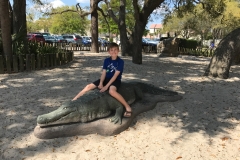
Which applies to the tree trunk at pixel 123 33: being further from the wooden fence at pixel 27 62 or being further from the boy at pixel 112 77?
the boy at pixel 112 77

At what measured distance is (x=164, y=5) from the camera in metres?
16.4

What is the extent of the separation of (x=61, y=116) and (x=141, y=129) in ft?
Answer: 4.83

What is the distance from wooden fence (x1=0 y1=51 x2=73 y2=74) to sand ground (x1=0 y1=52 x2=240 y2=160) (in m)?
1.41

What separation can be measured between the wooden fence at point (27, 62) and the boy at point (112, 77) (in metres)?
5.11

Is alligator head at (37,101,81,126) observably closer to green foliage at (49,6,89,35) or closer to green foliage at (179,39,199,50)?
green foliage at (179,39,199,50)

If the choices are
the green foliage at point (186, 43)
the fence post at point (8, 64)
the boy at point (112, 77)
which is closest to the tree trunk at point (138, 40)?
the fence post at point (8, 64)

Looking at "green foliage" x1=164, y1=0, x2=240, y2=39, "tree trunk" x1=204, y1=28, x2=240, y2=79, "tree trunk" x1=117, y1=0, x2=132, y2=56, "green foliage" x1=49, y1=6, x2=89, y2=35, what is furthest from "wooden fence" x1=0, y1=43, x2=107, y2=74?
"green foliage" x1=49, y1=6, x2=89, y2=35

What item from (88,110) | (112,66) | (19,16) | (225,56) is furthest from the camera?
(19,16)

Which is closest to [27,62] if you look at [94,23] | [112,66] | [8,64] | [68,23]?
[8,64]

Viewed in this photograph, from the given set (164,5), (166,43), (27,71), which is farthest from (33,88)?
(166,43)

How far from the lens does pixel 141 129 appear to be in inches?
170

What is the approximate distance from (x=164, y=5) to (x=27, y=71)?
11061 mm

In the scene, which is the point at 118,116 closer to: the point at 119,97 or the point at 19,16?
the point at 119,97

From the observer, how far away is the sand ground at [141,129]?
354 cm
